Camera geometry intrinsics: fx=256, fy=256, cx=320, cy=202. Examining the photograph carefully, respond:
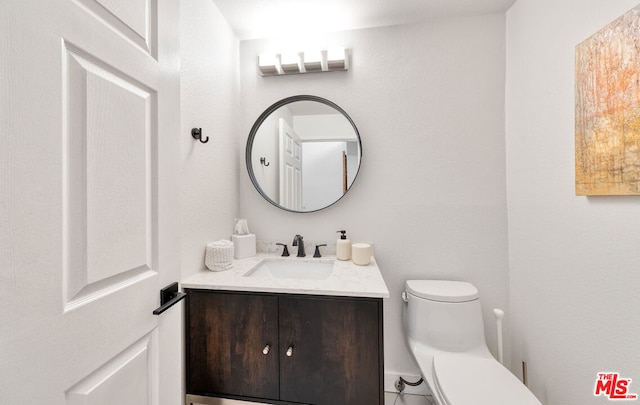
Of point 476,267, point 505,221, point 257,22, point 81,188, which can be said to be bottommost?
point 476,267

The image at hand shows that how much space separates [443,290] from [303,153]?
3.80 ft

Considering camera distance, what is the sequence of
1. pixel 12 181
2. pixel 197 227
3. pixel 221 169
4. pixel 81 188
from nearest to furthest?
pixel 12 181 → pixel 81 188 → pixel 197 227 → pixel 221 169

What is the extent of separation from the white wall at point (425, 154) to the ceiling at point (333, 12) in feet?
0.18

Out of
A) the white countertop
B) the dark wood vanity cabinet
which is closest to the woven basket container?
the white countertop

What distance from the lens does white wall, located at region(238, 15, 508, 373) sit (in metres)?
1.54

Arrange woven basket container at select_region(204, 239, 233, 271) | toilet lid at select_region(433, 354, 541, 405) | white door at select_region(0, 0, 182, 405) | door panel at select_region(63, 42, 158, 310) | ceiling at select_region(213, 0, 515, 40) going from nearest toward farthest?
white door at select_region(0, 0, 182, 405), door panel at select_region(63, 42, 158, 310), toilet lid at select_region(433, 354, 541, 405), woven basket container at select_region(204, 239, 233, 271), ceiling at select_region(213, 0, 515, 40)

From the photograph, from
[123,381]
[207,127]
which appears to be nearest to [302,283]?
[123,381]

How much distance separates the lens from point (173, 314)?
877mm

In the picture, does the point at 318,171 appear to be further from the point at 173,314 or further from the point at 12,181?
the point at 12,181

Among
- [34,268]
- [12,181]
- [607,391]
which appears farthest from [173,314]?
[607,391]

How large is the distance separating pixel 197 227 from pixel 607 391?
1.77m

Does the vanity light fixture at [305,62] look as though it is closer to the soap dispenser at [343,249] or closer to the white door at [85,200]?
the white door at [85,200]

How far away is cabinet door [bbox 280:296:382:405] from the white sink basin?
1.32 feet
